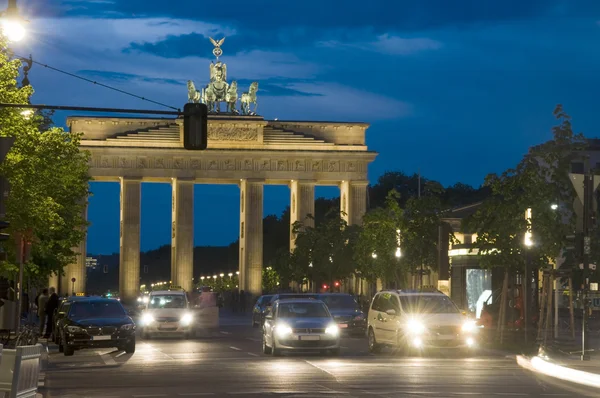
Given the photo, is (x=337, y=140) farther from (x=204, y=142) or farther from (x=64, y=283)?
(x=204, y=142)

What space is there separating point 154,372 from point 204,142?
4873 millimetres

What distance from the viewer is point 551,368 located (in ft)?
92.3

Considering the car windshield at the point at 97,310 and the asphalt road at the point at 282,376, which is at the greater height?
the car windshield at the point at 97,310

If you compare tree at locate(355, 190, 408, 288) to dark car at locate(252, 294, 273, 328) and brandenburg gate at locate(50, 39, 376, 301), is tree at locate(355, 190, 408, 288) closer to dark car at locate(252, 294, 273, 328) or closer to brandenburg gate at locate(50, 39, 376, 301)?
dark car at locate(252, 294, 273, 328)

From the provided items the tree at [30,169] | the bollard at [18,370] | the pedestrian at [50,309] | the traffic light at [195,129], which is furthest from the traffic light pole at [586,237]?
the pedestrian at [50,309]

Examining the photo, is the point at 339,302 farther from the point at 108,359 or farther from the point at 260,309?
the point at 108,359

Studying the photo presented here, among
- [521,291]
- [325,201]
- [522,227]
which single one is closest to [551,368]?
[522,227]

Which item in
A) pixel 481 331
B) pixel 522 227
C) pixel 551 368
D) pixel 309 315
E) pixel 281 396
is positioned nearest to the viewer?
pixel 281 396

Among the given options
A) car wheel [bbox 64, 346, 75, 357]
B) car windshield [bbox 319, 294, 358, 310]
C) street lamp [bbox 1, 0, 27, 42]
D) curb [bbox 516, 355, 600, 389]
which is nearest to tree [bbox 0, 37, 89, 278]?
car wheel [bbox 64, 346, 75, 357]

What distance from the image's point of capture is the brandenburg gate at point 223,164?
112375 mm

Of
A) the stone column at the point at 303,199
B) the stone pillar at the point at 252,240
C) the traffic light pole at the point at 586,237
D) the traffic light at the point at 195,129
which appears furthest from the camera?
the stone column at the point at 303,199

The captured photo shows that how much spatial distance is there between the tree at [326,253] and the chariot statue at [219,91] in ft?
62.6

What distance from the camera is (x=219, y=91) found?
115 meters

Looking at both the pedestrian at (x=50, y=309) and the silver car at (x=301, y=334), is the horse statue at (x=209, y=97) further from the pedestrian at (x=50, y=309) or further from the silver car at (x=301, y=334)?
the silver car at (x=301, y=334)
